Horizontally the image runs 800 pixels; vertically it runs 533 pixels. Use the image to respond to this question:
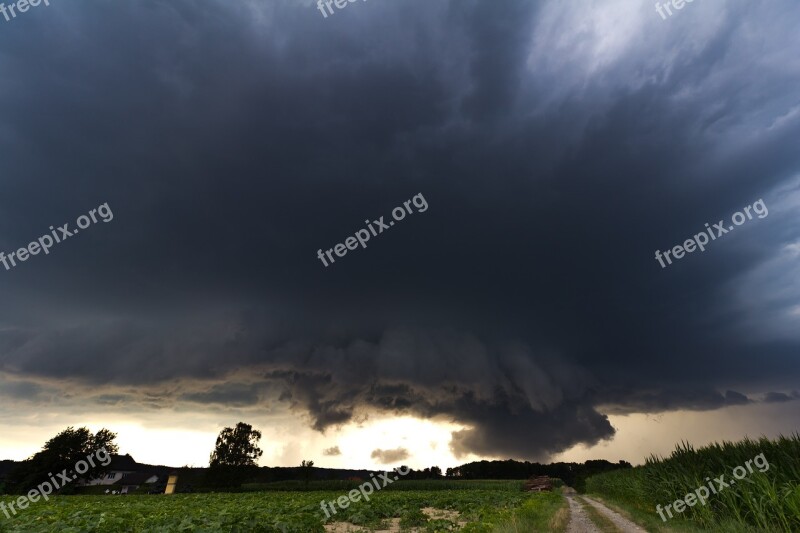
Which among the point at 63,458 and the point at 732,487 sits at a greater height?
the point at 63,458

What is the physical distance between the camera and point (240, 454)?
100 meters

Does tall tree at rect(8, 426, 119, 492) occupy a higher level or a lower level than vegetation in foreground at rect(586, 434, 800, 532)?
higher

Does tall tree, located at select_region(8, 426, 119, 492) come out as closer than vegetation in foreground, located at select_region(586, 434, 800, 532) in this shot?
No

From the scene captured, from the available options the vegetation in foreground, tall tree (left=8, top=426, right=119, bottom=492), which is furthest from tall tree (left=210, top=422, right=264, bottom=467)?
the vegetation in foreground

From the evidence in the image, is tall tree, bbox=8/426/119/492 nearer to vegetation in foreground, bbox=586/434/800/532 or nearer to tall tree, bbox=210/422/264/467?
tall tree, bbox=210/422/264/467

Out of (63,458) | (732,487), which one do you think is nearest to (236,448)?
(63,458)

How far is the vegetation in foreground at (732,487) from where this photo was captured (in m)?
15.0

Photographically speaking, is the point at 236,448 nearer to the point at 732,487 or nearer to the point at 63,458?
the point at 63,458

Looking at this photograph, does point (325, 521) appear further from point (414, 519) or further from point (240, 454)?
point (240, 454)

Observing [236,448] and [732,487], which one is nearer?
[732,487]

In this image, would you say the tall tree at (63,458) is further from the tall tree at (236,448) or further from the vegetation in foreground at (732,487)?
the vegetation in foreground at (732,487)

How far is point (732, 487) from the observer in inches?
723

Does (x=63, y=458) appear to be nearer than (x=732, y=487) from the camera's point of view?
No

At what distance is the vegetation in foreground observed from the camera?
49.2 ft
